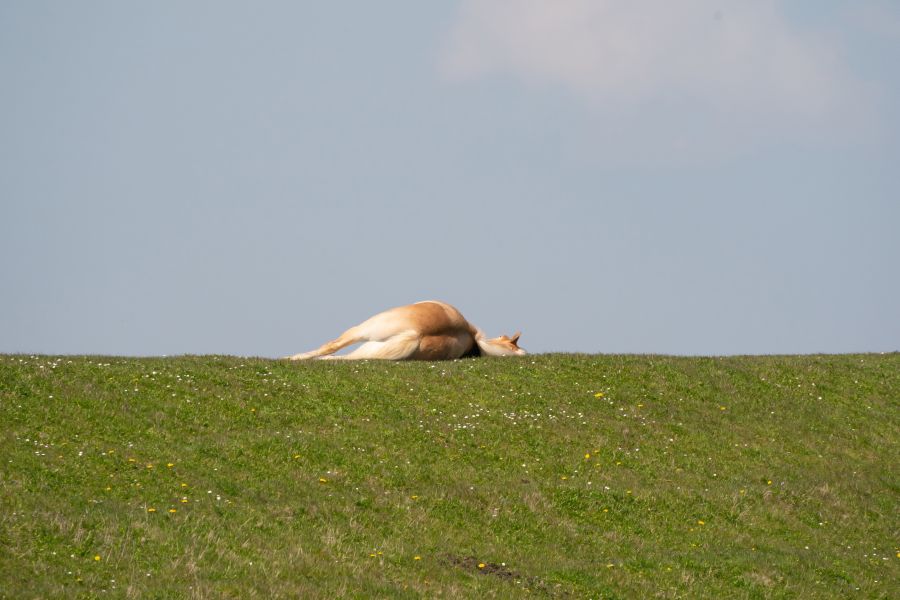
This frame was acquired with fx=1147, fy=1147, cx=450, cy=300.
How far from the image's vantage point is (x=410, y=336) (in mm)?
29875

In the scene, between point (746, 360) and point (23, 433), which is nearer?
point (23, 433)

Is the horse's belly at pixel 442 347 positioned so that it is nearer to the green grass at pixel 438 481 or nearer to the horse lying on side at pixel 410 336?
the horse lying on side at pixel 410 336

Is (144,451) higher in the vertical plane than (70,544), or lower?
higher

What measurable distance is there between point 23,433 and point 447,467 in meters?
7.28

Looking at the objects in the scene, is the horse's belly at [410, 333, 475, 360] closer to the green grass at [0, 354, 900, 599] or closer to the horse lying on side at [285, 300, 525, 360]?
the horse lying on side at [285, 300, 525, 360]

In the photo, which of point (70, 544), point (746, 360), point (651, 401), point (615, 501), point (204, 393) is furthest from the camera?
point (746, 360)

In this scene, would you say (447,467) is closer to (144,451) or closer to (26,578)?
(144,451)

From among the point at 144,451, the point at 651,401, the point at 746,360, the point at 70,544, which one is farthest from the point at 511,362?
the point at 70,544

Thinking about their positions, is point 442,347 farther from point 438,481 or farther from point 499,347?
point 438,481

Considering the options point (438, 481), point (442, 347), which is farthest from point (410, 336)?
point (438, 481)

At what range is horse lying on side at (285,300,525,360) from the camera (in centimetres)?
2986

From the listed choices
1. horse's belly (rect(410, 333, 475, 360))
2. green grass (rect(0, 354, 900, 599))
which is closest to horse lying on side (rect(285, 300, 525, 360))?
horse's belly (rect(410, 333, 475, 360))

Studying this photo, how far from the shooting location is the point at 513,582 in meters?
15.9

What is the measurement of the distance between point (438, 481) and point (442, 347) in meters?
10.6
